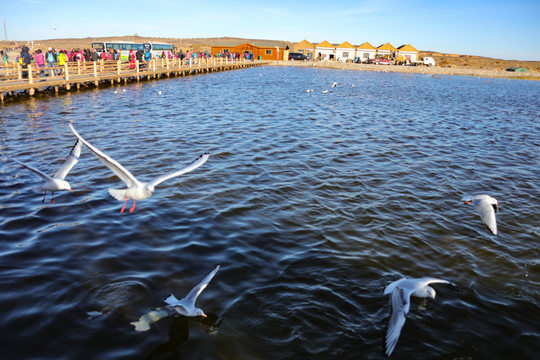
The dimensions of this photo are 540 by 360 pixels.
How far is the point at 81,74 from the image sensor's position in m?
29.3

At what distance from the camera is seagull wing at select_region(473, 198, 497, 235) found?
7.07 metres

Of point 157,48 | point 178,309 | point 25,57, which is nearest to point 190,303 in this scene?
point 178,309

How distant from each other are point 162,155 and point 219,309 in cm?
792

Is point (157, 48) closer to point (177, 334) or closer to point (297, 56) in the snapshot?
point (297, 56)

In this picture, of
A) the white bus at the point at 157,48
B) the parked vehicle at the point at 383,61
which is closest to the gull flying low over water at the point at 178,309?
the white bus at the point at 157,48

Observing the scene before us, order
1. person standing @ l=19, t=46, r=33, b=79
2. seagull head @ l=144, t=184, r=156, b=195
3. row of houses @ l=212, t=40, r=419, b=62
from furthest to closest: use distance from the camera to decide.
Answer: row of houses @ l=212, t=40, r=419, b=62
person standing @ l=19, t=46, r=33, b=79
seagull head @ l=144, t=184, r=156, b=195

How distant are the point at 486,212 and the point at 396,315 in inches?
154

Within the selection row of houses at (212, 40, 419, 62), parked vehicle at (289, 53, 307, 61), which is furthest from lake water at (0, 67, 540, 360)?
row of houses at (212, 40, 419, 62)

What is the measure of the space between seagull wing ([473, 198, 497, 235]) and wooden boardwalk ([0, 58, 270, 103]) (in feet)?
74.2

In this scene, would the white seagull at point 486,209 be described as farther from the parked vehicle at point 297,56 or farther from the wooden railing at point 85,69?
the parked vehicle at point 297,56

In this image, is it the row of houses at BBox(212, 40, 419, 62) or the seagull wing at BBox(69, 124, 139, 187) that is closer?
the seagull wing at BBox(69, 124, 139, 187)

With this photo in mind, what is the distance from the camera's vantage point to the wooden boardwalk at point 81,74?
22344 millimetres

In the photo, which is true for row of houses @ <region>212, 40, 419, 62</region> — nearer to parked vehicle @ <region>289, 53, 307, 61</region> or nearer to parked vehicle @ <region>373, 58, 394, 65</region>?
parked vehicle @ <region>289, 53, 307, 61</region>

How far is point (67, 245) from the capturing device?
6766 millimetres
